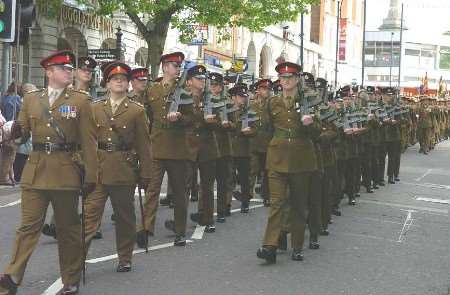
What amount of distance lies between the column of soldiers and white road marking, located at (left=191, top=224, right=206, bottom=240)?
12 centimetres

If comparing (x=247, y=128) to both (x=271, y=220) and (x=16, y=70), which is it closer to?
(x=271, y=220)

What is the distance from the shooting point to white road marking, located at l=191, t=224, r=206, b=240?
951 centimetres

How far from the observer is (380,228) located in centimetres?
1092

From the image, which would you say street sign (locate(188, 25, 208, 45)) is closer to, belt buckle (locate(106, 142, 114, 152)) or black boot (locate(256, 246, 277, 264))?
black boot (locate(256, 246, 277, 264))

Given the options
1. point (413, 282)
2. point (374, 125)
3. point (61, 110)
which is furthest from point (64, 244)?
point (374, 125)

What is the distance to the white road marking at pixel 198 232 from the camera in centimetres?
951

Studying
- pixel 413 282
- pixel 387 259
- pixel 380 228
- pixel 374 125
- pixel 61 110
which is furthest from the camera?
pixel 374 125

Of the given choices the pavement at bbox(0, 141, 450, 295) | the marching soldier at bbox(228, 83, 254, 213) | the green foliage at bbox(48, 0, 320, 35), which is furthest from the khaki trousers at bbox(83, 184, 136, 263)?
the green foliage at bbox(48, 0, 320, 35)

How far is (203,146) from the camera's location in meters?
9.98

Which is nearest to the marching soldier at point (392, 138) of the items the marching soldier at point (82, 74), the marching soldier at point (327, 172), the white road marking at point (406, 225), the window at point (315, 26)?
the white road marking at point (406, 225)

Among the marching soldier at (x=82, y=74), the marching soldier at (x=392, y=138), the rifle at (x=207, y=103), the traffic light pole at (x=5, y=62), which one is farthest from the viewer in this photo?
the marching soldier at (x=392, y=138)

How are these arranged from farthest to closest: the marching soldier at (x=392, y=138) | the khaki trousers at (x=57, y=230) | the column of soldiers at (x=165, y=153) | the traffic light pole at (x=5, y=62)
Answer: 1. the marching soldier at (x=392, y=138)
2. the traffic light pole at (x=5, y=62)
3. the column of soldiers at (x=165, y=153)
4. the khaki trousers at (x=57, y=230)

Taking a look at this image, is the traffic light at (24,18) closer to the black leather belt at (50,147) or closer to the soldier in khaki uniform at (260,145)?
the soldier in khaki uniform at (260,145)

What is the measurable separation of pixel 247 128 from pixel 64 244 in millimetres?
5357
